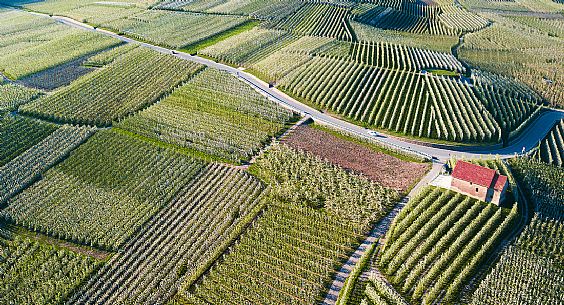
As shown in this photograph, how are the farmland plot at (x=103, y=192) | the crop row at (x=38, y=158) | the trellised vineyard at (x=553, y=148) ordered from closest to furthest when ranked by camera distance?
the farmland plot at (x=103, y=192)
the crop row at (x=38, y=158)
the trellised vineyard at (x=553, y=148)

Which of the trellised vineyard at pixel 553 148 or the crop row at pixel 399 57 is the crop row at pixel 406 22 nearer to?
the crop row at pixel 399 57

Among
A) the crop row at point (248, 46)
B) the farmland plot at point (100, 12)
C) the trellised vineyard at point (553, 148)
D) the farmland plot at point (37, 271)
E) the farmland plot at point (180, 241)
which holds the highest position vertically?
the farmland plot at point (100, 12)

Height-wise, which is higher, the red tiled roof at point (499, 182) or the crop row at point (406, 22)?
the crop row at point (406, 22)

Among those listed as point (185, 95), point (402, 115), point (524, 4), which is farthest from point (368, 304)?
point (524, 4)

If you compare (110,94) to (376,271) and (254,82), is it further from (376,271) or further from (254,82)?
(376,271)

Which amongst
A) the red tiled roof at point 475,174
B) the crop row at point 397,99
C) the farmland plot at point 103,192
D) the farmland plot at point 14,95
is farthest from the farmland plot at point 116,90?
the red tiled roof at point 475,174

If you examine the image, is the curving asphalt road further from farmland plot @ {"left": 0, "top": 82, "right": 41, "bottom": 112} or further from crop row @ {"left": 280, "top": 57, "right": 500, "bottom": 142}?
farmland plot @ {"left": 0, "top": 82, "right": 41, "bottom": 112}

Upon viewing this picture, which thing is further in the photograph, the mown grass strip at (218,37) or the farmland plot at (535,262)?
the mown grass strip at (218,37)
